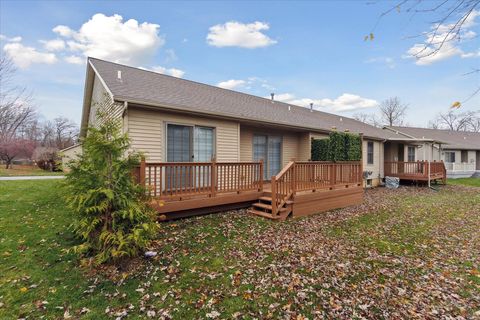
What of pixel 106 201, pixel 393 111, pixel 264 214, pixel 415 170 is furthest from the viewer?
pixel 393 111

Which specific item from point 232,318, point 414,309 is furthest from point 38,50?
point 414,309

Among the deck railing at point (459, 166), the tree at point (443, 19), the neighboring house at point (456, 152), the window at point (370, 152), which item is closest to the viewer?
the tree at point (443, 19)

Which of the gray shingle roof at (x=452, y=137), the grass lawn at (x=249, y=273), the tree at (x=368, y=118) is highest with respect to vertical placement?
the tree at (x=368, y=118)

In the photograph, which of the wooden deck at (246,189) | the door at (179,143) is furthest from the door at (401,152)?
the door at (179,143)

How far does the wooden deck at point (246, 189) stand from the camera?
615cm

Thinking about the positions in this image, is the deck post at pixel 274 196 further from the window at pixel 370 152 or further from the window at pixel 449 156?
the window at pixel 449 156

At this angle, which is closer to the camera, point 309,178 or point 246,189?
point 246,189

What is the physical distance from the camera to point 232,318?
9.48ft

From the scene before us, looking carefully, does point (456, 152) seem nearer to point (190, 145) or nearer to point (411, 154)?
point (411, 154)

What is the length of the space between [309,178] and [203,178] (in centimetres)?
334

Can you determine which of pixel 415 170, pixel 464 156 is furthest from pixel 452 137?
pixel 415 170

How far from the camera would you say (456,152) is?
2467 cm

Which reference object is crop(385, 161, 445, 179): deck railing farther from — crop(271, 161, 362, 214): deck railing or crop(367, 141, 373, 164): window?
crop(271, 161, 362, 214): deck railing

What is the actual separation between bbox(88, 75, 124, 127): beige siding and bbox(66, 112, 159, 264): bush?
0.53 meters
